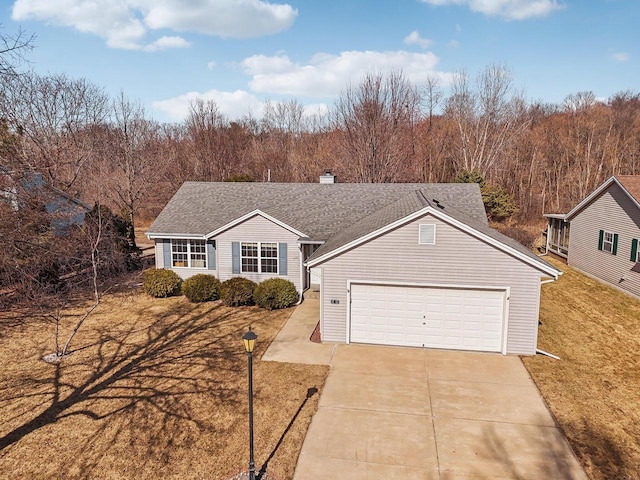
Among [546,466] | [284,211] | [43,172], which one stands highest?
[43,172]

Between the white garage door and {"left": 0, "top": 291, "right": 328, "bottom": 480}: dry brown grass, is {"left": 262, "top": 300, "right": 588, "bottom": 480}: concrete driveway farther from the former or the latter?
{"left": 0, "top": 291, "right": 328, "bottom": 480}: dry brown grass

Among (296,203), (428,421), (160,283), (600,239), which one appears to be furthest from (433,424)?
(600,239)

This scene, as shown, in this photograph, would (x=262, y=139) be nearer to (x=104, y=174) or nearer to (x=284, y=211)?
(x=104, y=174)

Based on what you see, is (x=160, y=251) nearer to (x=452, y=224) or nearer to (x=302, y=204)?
(x=302, y=204)

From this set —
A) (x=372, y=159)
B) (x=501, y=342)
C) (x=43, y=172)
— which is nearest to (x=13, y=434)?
(x=43, y=172)

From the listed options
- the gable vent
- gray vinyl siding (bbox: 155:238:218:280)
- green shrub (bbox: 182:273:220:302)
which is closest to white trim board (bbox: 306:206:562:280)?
the gable vent

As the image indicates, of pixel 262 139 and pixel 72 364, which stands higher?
pixel 262 139

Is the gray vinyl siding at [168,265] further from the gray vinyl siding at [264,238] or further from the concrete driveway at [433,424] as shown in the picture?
the concrete driveway at [433,424]
